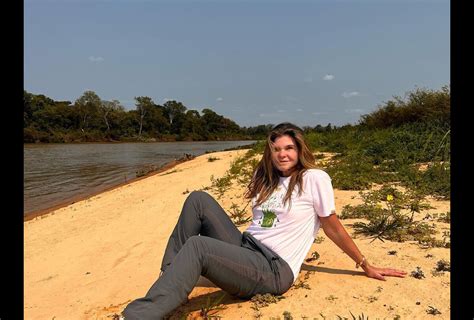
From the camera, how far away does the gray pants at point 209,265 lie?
2076mm

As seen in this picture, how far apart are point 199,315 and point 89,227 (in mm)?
4227

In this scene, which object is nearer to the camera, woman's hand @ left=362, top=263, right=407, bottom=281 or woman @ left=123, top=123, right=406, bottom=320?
woman @ left=123, top=123, right=406, bottom=320

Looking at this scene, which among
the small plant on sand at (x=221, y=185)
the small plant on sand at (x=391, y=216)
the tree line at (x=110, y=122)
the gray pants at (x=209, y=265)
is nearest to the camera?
the gray pants at (x=209, y=265)

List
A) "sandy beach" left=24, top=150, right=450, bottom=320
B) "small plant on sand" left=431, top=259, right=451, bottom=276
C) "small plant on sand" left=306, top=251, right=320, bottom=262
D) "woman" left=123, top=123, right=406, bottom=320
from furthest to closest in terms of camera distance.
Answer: "small plant on sand" left=306, top=251, right=320, bottom=262, "small plant on sand" left=431, top=259, right=451, bottom=276, "sandy beach" left=24, top=150, right=450, bottom=320, "woman" left=123, top=123, right=406, bottom=320

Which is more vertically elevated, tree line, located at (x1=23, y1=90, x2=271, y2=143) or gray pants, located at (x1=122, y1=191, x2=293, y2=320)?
tree line, located at (x1=23, y1=90, x2=271, y2=143)

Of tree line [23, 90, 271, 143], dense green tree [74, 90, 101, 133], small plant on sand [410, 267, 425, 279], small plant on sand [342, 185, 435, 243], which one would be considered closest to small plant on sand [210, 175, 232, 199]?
small plant on sand [342, 185, 435, 243]

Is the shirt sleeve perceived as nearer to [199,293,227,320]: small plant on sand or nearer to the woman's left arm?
the woman's left arm

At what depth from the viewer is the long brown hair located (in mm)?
2627

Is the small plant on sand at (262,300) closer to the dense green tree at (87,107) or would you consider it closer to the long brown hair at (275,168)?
the long brown hair at (275,168)

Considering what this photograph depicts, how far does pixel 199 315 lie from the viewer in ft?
8.20

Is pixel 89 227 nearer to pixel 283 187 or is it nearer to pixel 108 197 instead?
pixel 108 197

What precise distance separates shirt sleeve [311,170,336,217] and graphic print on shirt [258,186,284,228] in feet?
0.76

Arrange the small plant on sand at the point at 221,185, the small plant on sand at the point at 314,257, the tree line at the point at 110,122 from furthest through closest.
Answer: the tree line at the point at 110,122
the small plant on sand at the point at 221,185
the small plant on sand at the point at 314,257

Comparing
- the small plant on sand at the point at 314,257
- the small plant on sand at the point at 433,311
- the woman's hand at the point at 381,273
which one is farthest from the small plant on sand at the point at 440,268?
the small plant on sand at the point at 314,257
